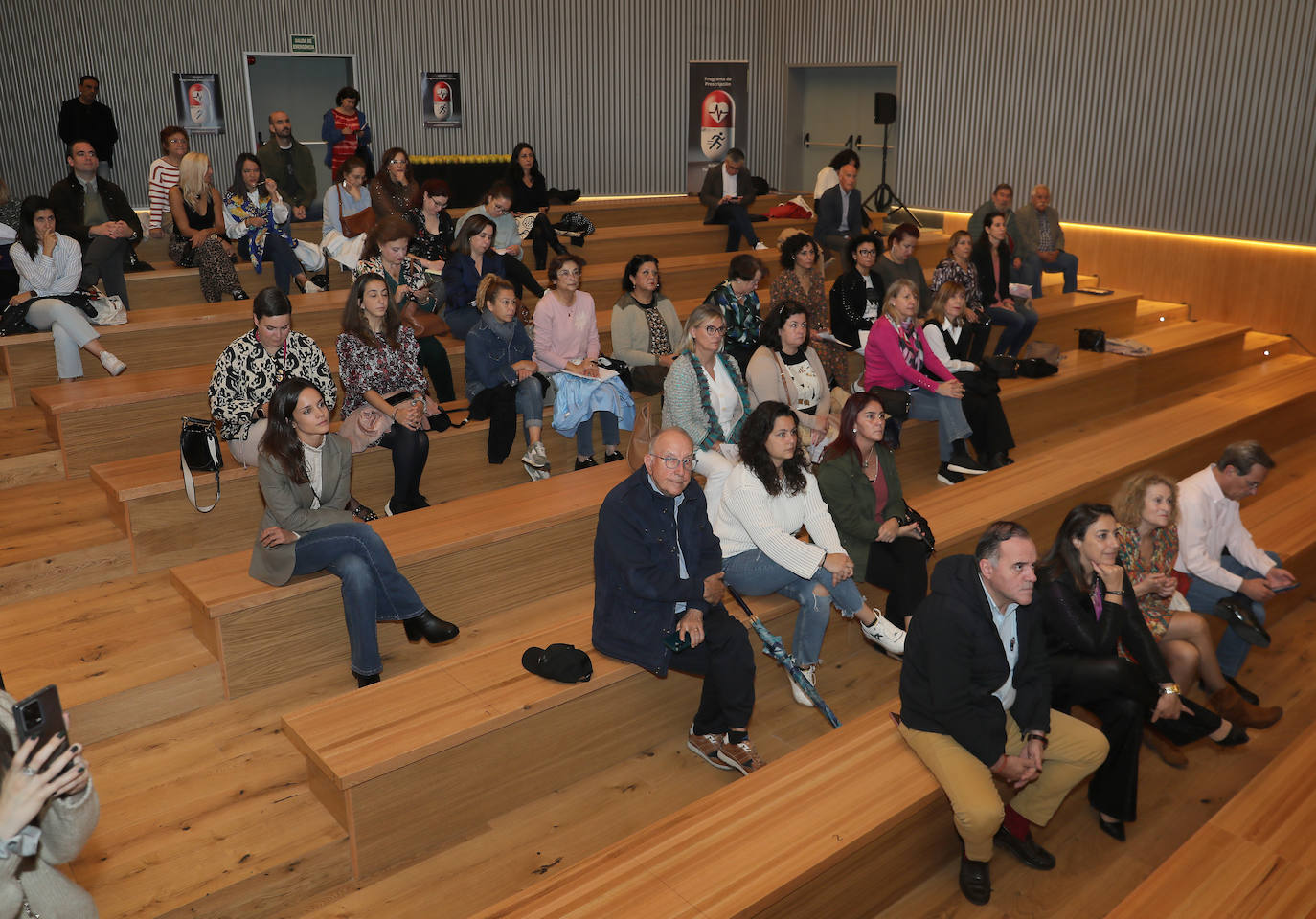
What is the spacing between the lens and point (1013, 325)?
7082mm

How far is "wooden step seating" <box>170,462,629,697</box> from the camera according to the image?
3.64 meters

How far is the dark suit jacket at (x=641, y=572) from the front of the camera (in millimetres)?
3340

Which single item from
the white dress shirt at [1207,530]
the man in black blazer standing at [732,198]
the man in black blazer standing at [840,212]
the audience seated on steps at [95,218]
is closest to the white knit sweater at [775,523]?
the white dress shirt at [1207,530]

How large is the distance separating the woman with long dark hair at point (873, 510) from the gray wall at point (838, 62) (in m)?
5.96

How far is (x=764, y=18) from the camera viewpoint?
453 inches

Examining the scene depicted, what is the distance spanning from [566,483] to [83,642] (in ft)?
6.47

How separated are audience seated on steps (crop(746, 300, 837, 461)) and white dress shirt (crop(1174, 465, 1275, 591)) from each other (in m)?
1.51

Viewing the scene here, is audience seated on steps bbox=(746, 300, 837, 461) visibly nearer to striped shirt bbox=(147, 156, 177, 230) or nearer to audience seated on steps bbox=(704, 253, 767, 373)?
audience seated on steps bbox=(704, 253, 767, 373)

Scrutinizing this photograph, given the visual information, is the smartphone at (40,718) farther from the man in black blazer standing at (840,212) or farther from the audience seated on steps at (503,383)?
the man in black blazer standing at (840,212)

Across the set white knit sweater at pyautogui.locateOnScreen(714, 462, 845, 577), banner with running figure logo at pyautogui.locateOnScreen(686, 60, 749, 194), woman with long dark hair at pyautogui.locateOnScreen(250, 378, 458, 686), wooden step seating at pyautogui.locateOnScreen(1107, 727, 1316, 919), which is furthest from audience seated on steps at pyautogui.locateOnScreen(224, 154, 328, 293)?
banner with running figure logo at pyautogui.locateOnScreen(686, 60, 749, 194)

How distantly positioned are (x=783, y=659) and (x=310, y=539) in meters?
1.68

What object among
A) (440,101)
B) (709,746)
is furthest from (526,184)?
(709,746)

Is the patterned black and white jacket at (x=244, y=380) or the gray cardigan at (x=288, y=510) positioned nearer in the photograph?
the gray cardigan at (x=288, y=510)

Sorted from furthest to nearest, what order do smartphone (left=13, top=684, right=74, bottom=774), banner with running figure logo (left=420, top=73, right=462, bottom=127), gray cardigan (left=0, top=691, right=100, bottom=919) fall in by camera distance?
1. banner with running figure logo (left=420, top=73, right=462, bottom=127)
2. gray cardigan (left=0, top=691, right=100, bottom=919)
3. smartphone (left=13, top=684, right=74, bottom=774)
